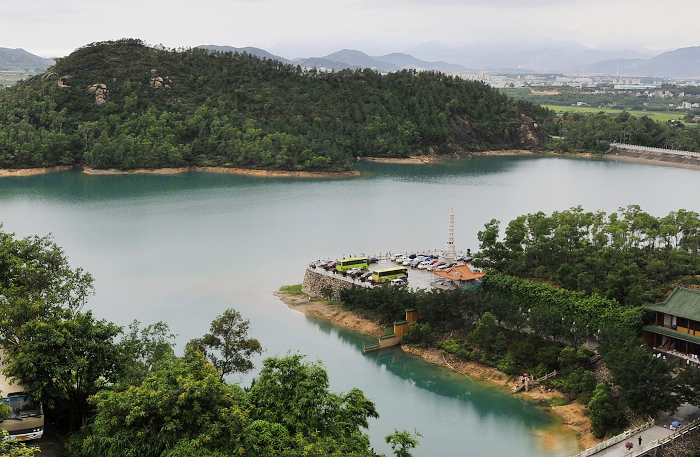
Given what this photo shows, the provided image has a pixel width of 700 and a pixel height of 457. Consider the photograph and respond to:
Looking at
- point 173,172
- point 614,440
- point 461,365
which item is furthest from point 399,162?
point 614,440

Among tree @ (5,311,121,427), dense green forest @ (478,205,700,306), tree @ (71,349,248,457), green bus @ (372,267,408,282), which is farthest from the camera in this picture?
green bus @ (372,267,408,282)

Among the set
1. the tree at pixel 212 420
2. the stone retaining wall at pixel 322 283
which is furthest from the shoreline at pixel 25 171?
the tree at pixel 212 420

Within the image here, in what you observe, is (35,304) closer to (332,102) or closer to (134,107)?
(134,107)

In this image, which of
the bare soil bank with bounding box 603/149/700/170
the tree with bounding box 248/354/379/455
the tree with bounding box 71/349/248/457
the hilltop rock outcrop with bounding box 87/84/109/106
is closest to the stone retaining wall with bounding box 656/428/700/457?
the tree with bounding box 248/354/379/455

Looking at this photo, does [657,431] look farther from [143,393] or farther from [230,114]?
[230,114]

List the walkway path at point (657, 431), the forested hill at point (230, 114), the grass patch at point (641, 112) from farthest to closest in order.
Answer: the grass patch at point (641, 112)
the forested hill at point (230, 114)
the walkway path at point (657, 431)

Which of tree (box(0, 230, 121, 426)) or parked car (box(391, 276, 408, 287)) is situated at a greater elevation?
tree (box(0, 230, 121, 426))

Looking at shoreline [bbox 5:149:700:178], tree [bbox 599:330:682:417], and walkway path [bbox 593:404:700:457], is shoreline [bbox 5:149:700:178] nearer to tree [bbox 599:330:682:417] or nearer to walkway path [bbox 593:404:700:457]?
tree [bbox 599:330:682:417]

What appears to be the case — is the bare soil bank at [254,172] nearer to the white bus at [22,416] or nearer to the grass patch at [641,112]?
the white bus at [22,416]
